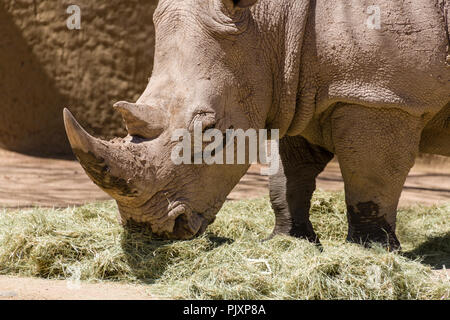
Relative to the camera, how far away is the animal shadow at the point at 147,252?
360 cm

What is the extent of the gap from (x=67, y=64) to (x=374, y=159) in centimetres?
615

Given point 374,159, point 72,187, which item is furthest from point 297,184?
point 72,187

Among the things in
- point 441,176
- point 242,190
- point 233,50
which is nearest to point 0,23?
point 242,190

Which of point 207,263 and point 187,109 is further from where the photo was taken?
point 207,263

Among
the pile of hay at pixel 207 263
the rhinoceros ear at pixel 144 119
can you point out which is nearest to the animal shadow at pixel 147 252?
the pile of hay at pixel 207 263

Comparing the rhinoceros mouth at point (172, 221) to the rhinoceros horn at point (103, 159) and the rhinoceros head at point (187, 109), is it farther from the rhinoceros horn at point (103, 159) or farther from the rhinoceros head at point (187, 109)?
the rhinoceros horn at point (103, 159)

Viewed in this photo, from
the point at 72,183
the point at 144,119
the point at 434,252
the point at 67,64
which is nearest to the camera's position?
the point at 144,119

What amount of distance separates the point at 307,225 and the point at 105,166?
2.11 meters

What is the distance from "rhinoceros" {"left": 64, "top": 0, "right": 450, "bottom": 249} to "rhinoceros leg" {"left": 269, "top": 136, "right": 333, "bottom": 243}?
1.79 ft

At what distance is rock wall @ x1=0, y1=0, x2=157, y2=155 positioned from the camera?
9.22 meters

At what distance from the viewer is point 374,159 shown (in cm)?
401

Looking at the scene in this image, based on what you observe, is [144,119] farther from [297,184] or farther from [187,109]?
[297,184]

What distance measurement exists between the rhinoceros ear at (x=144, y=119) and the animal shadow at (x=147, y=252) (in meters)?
0.47

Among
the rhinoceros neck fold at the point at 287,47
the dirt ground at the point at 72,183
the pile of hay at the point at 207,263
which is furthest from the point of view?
the dirt ground at the point at 72,183
